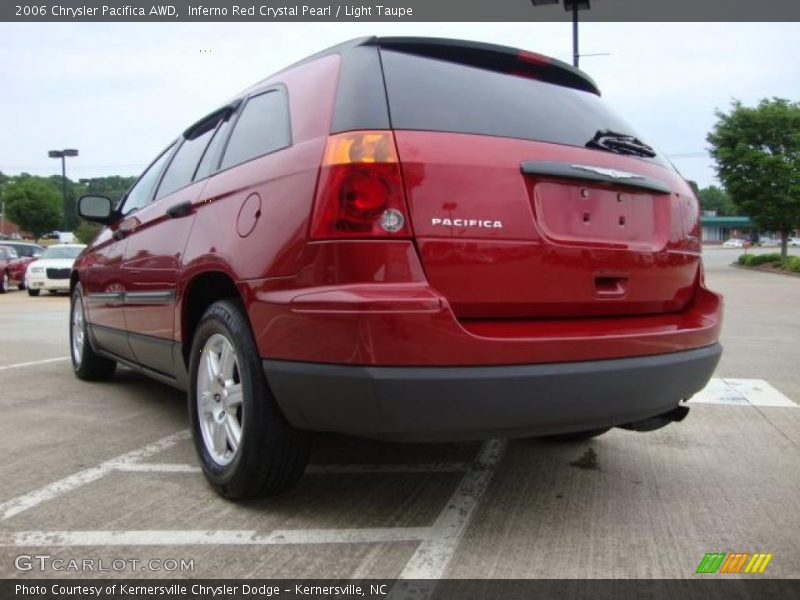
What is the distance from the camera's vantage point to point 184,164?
3795mm

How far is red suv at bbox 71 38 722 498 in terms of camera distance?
2109 mm

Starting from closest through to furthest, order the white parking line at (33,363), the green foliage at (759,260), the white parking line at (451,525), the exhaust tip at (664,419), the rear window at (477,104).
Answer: the white parking line at (451,525)
the rear window at (477,104)
the exhaust tip at (664,419)
the white parking line at (33,363)
the green foliage at (759,260)

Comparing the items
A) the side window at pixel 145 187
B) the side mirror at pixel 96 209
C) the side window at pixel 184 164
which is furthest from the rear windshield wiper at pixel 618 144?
the side mirror at pixel 96 209

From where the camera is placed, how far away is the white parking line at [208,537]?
2.38 meters

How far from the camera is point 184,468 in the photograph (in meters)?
3.21

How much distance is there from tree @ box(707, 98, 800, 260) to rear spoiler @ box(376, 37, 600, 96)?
27.4 m

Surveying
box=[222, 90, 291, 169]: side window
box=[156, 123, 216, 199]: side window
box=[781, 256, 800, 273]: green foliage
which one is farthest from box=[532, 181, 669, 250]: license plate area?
box=[781, 256, 800, 273]: green foliage

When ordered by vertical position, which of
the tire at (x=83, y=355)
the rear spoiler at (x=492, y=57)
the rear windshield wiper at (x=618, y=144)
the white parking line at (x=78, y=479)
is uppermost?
the rear spoiler at (x=492, y=57)

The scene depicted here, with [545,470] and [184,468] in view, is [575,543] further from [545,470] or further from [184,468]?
[184,468]

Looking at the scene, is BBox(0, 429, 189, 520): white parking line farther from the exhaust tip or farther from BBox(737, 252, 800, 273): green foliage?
BBox(737, 252, 800, 273): green foliage

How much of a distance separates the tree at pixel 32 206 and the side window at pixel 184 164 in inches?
2662

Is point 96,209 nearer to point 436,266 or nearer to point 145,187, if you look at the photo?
point 145,187

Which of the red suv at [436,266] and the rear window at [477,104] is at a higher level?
the rear window at [477,104]

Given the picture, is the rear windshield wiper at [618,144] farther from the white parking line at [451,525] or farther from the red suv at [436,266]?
the white parking line at [451,525]
